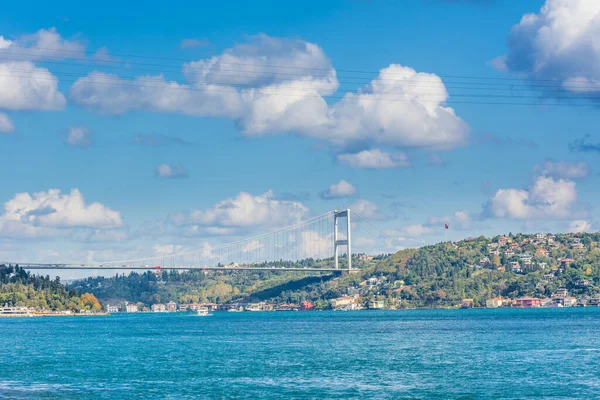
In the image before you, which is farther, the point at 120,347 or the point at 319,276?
the point at 319,276

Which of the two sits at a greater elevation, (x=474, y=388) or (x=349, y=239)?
(x=349, y=239)

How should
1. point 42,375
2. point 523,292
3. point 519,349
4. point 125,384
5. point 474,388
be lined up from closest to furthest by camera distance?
point 474,388
point 125,384
point 42,375
point 519,349
point 523,292

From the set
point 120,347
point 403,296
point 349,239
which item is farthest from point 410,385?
point 403,296

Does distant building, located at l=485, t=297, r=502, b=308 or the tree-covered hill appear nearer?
the tree-covered hill

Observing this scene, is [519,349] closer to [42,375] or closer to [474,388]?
[474,388]

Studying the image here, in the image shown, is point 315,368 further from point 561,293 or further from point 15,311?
point 561,293

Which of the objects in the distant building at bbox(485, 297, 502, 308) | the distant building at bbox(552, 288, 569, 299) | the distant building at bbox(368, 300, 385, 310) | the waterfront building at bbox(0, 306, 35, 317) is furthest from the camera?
the distant building at bbox(368, 300, 385, 310)

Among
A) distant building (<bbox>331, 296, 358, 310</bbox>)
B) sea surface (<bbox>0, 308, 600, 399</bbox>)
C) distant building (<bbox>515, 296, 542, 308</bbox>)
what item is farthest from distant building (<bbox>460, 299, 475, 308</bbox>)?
sea surface (<bbox>0, 308, 600, 399</bbox>)

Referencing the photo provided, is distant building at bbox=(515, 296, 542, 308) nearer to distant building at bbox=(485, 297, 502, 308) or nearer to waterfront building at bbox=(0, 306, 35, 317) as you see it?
distant building at bbox=(485, 297, 502, 308)

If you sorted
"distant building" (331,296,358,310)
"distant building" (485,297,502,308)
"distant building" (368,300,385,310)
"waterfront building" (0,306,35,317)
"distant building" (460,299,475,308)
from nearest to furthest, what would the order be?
"waterfront building" (0,306,35,317), "distant building" (485,297,502,308), "distant building" (460,299,475,308), "distant building" (331,296,358,310), "distant building" (368,300,385,310)

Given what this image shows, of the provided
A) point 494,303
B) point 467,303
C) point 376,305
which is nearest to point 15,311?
point 376,305

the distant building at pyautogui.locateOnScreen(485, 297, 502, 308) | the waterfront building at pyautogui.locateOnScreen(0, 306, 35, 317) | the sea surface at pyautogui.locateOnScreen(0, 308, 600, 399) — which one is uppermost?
the distant building at pyautogui.locateOnScreen(485, 297, 502, 308)
